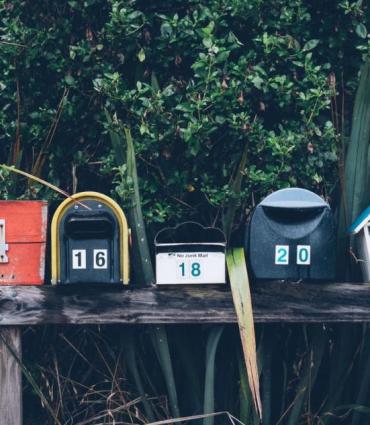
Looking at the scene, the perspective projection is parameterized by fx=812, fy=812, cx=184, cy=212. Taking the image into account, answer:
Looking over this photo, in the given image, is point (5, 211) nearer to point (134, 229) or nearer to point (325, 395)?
point (134, 229)

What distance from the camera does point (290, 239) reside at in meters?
2.92

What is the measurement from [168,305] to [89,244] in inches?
14.4

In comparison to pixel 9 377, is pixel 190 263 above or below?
above

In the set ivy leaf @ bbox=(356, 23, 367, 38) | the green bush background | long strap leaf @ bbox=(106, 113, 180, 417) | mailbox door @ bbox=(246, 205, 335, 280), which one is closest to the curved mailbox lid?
the green bush background

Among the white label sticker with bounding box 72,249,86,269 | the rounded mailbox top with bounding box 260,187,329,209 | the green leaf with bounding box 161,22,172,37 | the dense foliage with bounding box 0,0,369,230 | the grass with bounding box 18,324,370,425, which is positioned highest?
the green leaf with bounding box 161,22,172,37

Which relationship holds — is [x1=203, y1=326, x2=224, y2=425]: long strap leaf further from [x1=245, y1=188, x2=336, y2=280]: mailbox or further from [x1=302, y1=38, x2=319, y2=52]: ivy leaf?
[x1=302, y1=38, x2=319, y2=52]: ivy leaf

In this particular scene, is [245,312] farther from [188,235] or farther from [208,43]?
[208,43]

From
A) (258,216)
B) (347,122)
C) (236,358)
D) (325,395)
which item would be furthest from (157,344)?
(347,122)

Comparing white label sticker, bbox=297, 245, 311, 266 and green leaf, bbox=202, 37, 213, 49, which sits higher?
green leaf, bbox=202, 37, 213, 49

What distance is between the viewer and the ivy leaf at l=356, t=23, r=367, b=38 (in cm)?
328

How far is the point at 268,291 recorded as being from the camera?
3004 mm

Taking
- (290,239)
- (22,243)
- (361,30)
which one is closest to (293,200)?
(290,239)

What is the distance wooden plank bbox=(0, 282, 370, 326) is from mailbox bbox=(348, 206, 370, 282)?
0.43 ft

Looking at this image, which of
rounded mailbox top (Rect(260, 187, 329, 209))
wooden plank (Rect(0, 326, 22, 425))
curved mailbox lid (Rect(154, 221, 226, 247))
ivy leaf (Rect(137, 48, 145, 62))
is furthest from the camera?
curved mailbox lid (Rect(154, 221, 226, 247))
